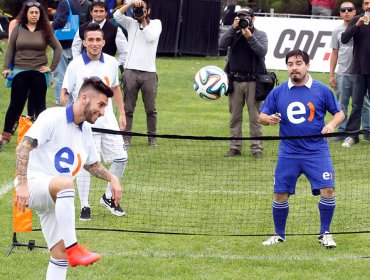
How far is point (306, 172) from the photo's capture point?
9.94 m

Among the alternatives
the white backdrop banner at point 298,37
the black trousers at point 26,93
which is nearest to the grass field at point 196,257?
the black trousers at point 26,93

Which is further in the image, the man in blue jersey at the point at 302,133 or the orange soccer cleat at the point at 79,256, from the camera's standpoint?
the man in blue jersey at the point at 302,133

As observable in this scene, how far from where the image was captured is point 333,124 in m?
9.68

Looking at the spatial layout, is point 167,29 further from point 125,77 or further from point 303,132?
point 303,132

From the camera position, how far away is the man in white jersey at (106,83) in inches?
433

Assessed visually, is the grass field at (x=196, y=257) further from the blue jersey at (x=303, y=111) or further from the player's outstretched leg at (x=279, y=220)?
the blue jersey at (x=303, y=111)

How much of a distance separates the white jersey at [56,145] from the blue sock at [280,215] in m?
2.78

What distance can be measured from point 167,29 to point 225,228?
15.8 meters

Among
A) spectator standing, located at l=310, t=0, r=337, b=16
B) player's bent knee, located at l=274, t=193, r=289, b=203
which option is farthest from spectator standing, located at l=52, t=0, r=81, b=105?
spectator standing, located at l=310, t=0, r=337, b=16

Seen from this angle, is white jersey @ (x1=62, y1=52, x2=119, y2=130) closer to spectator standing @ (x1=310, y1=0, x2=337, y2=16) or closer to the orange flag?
the orange flag

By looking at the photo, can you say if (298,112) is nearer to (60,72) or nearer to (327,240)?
(327,240)

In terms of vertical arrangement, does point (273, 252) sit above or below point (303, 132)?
below

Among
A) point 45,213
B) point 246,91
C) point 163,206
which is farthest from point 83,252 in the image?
point 246,91

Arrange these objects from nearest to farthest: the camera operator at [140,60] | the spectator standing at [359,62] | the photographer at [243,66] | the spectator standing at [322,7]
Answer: the photographer at [243,66] < the camera operator at [140,60] < the spectator standing at [359,62] < the spectator standing at [322,7]
